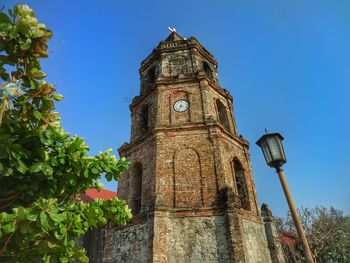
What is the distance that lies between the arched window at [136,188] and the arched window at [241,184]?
4.72m

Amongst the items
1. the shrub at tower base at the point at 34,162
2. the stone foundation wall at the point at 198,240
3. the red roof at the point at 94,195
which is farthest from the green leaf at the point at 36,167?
the red roof at the point at 94,195

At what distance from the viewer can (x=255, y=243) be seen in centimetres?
1137

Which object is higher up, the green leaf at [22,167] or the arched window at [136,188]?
the arched window at [136,188]

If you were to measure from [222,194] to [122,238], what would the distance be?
4719 mm

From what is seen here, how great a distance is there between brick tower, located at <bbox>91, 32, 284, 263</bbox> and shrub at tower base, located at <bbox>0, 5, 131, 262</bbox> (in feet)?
23.4

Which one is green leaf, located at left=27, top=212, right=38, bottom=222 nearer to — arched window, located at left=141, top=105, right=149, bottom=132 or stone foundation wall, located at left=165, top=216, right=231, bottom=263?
stone foundation wall, located at left=165, top=216, right=231, bottom=263

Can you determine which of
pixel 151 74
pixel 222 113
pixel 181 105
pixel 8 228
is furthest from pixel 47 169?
pixel 151 74

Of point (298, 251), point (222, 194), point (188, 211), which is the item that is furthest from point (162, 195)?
point (298, 251)

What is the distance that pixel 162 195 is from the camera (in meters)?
11.6

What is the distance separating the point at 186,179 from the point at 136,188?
9.66 ft

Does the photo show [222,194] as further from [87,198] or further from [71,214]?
[87,198]

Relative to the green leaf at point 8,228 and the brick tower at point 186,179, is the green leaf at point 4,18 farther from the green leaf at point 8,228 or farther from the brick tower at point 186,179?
the brick tower at point 186,179

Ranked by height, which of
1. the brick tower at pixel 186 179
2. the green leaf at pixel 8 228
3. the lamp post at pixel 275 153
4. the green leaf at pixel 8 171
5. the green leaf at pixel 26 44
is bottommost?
the green leaf at pixel 8 228

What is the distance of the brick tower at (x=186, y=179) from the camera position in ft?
34.3
